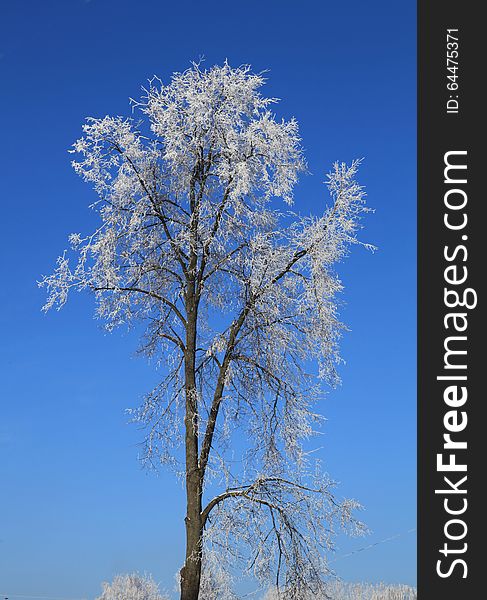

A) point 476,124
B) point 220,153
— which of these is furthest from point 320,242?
point 476,124

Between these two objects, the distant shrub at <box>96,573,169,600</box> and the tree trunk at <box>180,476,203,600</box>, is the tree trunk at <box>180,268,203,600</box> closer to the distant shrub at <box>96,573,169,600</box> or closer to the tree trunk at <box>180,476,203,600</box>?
the tree trunk at <box>180,476,203,600</box>

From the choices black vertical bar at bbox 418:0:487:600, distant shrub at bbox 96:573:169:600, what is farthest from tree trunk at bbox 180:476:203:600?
distant shrub at bbox 96:573:169:600

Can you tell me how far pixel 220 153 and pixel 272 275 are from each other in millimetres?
2041

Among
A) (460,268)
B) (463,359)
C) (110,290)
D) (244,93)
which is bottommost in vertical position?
(463,359)

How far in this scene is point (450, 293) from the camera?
364 inches

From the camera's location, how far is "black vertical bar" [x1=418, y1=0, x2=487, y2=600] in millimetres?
8797

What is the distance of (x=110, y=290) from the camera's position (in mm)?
12078

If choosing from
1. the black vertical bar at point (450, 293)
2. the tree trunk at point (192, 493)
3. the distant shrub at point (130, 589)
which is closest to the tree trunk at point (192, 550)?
the tree trunk at point (192, 493)

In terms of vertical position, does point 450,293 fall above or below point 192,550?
above

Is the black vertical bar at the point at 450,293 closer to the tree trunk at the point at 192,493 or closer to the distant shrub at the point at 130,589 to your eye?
the tree trunk at the point at 192,493

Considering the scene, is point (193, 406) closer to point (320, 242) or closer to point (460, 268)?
point (320, 242)

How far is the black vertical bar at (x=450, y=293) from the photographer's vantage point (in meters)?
8.80

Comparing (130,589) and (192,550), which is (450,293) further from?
(130,589)

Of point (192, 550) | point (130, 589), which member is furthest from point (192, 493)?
point (130, 589)
